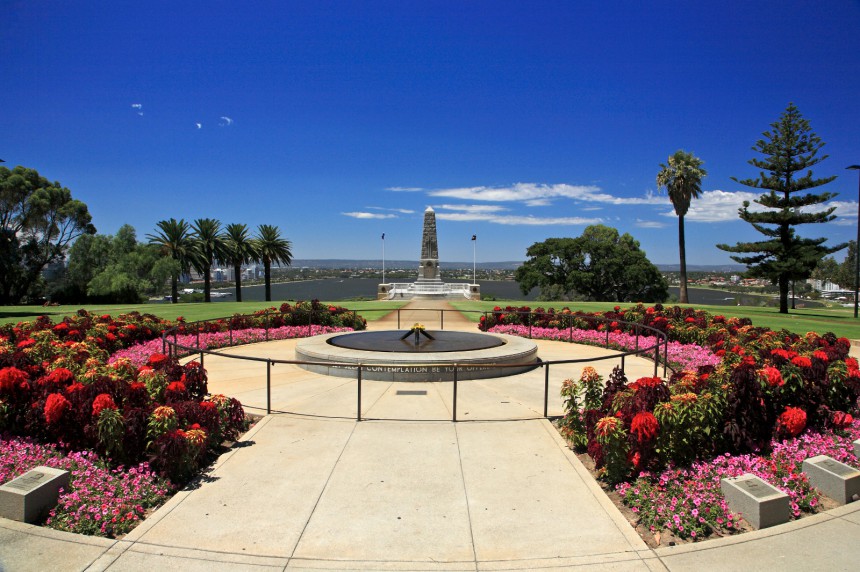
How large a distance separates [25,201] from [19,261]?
6.86 meters

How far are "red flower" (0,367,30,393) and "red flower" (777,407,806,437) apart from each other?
9409mm

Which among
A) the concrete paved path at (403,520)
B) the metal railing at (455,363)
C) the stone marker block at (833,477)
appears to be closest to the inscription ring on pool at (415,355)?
the metal railing at (455,363)

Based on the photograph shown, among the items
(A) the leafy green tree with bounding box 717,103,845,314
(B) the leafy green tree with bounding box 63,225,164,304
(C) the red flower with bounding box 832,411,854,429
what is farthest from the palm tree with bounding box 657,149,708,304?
(B) the leafy green tree with bounding box 63,225,164,304

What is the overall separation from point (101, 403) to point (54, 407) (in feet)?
1.90

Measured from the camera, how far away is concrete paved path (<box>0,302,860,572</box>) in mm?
4301

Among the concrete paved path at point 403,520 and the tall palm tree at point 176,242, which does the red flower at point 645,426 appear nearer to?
the concrete paved path at point 403,520

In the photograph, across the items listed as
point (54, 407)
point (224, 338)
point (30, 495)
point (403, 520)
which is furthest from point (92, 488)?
point (224, 338)

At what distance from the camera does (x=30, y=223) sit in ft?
173

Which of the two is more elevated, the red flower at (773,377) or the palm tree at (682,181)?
the palm tree at (682,181)

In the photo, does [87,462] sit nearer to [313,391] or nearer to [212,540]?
[212,540]

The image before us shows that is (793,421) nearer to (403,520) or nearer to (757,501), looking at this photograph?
(757,501)

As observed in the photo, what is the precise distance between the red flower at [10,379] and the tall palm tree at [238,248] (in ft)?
160

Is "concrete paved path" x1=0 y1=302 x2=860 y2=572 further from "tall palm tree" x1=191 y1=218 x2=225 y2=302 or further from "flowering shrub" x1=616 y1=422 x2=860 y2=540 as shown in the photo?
"tall palm tree" x1=191 y1=218 x2=225 y2=302

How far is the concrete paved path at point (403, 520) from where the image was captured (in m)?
4.30
